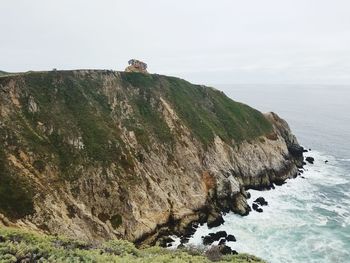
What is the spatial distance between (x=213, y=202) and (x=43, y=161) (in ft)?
89.6

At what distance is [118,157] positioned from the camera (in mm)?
54406

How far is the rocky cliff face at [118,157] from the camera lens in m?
43.8

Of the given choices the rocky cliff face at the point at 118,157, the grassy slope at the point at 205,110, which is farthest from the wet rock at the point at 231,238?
the grassy slope at the point at 205,110

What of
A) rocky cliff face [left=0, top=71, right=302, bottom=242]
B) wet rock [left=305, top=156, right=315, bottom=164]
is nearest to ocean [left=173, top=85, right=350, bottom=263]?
wet rock [left=305, top=156, right=315, bottom=164]

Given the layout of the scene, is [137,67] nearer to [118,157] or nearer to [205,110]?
[205,110]

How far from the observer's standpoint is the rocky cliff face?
43781 millimetres

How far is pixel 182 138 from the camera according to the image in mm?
67500

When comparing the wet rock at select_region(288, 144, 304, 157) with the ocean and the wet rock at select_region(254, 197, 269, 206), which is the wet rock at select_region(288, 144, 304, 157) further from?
the wet rock at select_region(254, 197, 269, 206)

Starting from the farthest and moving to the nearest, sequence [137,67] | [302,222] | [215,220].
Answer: [137,67] → [302,222] → [215,220]

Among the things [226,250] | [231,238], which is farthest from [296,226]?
[226,250]

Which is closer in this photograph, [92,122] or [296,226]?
[296,226]

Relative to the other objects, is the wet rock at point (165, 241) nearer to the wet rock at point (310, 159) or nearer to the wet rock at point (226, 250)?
the wet rock at point (226, 250)

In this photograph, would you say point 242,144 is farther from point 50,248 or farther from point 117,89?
point 50,248

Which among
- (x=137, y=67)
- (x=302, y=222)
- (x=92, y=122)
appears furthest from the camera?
(x=137, y=67)
